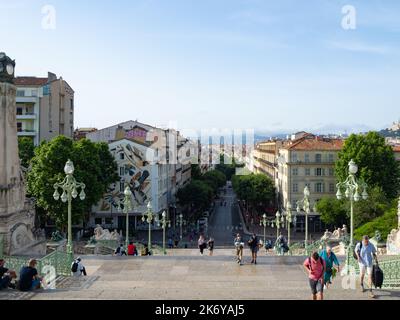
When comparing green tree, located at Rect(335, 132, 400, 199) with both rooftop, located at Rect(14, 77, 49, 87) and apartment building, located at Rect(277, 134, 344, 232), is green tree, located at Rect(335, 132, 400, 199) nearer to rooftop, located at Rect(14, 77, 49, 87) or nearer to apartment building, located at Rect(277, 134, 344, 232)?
apartment building, located at Rect(277, 134, 344, 232)

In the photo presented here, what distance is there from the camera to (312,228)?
69688mm

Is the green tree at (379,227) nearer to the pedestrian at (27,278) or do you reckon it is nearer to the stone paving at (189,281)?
the stone paving at (189,281)

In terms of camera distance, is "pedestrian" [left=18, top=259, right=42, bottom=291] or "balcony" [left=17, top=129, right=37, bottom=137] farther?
"balcony" [left=17, top=129, right=37, bottom=137]

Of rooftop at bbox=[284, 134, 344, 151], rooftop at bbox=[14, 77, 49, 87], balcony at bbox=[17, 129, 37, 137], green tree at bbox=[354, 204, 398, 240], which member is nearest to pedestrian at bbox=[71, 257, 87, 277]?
green tree at bbox=[354, 204, 398, 240]

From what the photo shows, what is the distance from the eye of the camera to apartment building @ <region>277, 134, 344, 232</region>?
70188mm

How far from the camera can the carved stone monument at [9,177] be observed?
23047mm

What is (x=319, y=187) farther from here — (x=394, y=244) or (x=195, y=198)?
(x=394, y=244)

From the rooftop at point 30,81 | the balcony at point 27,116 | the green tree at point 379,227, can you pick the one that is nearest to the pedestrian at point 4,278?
the green tree at point 379,227

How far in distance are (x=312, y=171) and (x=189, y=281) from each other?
5478 cm

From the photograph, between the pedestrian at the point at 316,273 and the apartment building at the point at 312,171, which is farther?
the apartment building at the point at 312,171

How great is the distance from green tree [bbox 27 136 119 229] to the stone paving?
995 inches

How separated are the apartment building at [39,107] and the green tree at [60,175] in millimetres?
18057
